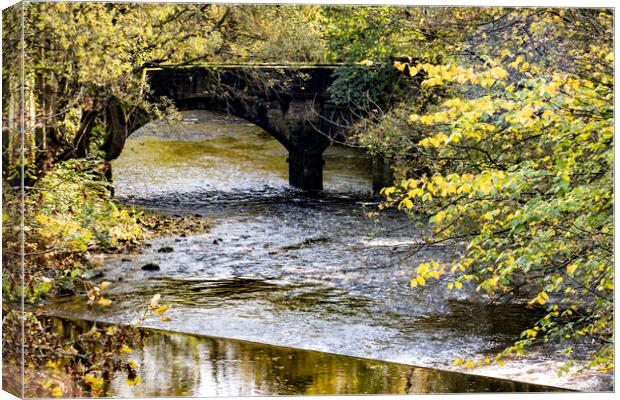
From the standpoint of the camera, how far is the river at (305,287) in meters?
8.11

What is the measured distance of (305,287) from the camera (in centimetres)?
829

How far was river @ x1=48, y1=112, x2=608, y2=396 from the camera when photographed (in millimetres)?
8109

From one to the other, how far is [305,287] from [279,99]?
1656mm

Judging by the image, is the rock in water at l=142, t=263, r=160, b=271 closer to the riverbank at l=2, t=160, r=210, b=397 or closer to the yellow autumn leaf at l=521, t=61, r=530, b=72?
the riverbank at l=2, t=160, r=210, b=397

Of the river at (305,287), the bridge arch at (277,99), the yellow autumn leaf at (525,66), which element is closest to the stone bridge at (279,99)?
the bridge arch at (277,99)

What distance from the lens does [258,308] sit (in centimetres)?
841

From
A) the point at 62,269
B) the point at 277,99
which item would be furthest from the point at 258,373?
the point at 277,99

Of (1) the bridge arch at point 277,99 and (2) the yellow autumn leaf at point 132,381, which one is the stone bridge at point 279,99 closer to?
(1) the bridge arch at point 277,99

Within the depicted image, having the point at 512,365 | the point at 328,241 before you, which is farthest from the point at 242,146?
the point at 512,365

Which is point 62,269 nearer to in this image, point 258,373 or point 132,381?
point 132,381

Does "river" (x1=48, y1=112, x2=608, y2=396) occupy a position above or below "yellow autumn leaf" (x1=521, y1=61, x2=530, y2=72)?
below

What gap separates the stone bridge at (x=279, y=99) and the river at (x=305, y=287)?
5.3 inches

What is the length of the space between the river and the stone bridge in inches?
5.3

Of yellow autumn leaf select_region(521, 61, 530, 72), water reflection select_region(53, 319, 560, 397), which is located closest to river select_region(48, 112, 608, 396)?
Result: water reflection select_region(53, 319, 560, 397)
